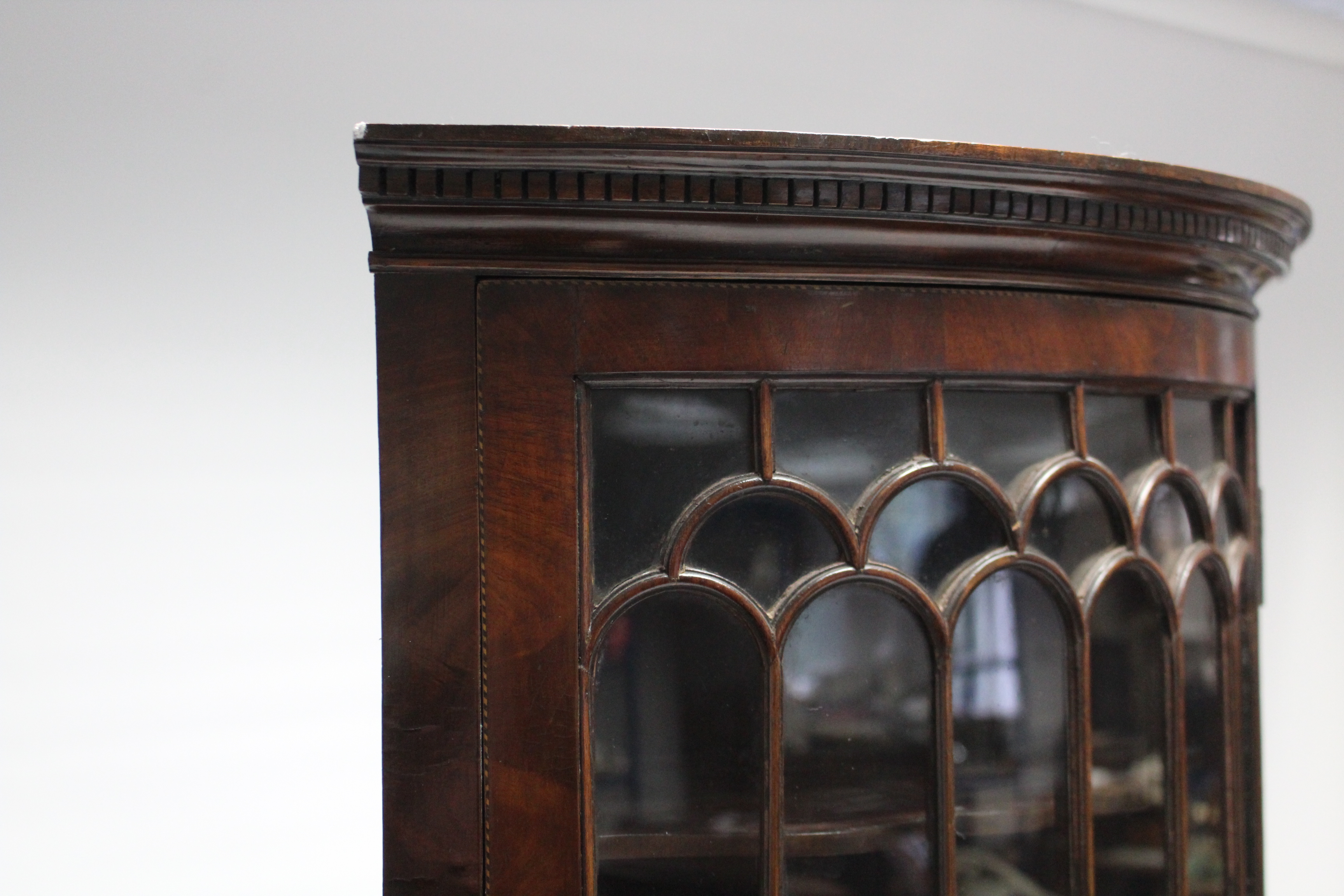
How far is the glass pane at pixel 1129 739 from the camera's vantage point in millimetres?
611

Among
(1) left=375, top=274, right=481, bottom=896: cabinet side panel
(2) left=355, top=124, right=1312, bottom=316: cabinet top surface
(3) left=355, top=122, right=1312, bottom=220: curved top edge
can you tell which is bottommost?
(1) left=375, top=274, right=481, bottom=896: cabinet side panel

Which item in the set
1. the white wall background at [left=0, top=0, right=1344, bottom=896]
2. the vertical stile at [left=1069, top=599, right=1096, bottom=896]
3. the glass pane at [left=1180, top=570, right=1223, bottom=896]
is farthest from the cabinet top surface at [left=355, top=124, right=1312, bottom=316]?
the white wall background at [left=0, top=0, right=1344, bottom=896]

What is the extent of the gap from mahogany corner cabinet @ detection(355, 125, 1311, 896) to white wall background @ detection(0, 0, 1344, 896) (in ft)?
2.09

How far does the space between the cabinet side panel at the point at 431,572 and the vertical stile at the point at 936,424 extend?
0.78ft

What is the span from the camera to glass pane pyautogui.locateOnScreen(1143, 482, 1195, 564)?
63 centimetres

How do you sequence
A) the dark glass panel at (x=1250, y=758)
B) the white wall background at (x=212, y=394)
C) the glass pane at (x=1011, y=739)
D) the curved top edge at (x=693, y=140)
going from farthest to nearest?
the white wall background at (x=212, y=394)
the dark glass panel at (x=1250, y=758)
the glass pane at (x=1011, y=739)
the curved top edge at (x=693, y=140)

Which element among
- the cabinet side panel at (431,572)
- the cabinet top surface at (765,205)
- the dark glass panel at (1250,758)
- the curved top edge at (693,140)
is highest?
the curved top edge at (693,140)

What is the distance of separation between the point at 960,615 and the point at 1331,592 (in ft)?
4.09

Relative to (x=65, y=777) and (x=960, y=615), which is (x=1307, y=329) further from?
(x=65, y=777)

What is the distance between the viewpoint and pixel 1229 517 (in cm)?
69

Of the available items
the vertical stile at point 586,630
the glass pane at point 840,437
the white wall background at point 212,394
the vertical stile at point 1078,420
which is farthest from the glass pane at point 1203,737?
the white wall background at point 212,394

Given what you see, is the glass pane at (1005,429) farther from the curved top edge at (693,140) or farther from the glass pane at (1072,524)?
the curved top edge at (693,140)

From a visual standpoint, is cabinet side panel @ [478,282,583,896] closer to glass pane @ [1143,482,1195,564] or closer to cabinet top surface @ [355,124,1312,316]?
cabinet top surface @ [355,124,1312,316]

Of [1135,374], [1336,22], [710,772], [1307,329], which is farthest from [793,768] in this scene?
[1336,22]
